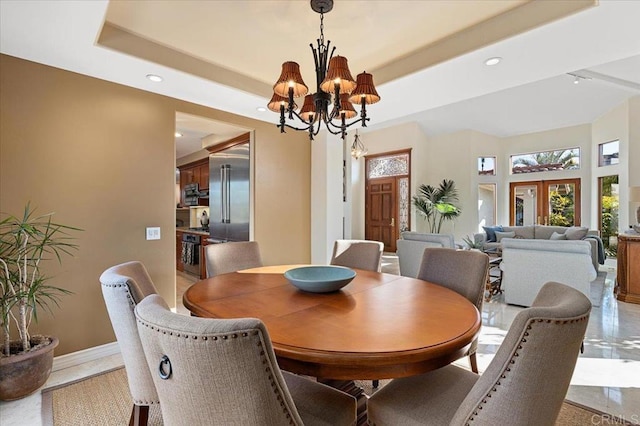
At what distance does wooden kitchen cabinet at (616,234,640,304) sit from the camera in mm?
4078

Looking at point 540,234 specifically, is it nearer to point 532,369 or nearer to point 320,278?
point 320,278

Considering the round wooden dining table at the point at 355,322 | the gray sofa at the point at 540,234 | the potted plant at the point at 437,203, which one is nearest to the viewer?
the round wooden dining table at the point at 355,322

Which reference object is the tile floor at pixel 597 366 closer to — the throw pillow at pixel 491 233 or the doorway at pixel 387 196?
the throw pillow at pixel 491 233

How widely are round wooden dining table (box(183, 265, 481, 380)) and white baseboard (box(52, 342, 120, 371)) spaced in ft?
4.73

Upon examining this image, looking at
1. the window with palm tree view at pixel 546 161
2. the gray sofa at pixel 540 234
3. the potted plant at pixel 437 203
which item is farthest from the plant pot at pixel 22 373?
the window with palm tree view at pixel 546 161

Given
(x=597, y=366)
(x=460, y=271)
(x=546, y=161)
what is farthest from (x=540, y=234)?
(x=460, y=271)

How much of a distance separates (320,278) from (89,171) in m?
2.16

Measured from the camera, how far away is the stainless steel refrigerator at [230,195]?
406 cm

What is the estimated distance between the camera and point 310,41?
2.46m

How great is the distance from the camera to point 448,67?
7.91ft

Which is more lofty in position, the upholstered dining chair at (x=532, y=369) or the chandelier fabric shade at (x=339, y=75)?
the chandelier fabric shade at (x=339, y=75)

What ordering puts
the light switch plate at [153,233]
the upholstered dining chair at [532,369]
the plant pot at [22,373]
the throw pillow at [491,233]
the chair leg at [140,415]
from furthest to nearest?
1. the throw pillow at [491,233]
2. the light switch plate at [153,233]
3. the plant pot at [22,373]
4. the chair leg at [140,415]
5. the upholstered dining chair at [532,369]

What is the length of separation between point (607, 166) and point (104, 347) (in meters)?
9.24

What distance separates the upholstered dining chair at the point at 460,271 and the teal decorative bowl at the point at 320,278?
2.08 feet
